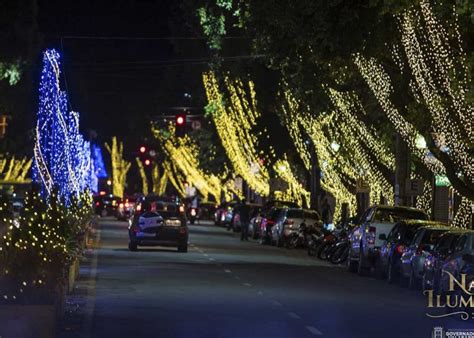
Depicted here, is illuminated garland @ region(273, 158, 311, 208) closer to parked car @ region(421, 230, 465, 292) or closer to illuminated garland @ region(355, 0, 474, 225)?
illuminated garland @ region(355, 0, 474, 225)

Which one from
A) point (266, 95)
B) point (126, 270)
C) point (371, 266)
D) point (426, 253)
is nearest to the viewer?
point (426, 253)

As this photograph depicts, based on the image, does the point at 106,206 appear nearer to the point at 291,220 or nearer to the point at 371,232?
the point at 291,220

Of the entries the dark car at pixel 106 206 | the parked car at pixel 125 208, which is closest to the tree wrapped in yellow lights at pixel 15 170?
the dark car at pixel 106 206

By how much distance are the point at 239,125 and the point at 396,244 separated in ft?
134

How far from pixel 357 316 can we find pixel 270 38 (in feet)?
55.7

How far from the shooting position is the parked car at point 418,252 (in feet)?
98.3

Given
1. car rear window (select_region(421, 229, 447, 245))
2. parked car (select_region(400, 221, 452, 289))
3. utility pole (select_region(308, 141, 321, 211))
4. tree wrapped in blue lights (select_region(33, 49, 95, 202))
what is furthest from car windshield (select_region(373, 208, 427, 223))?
utility pole (select_region(308, 141, 321, 211))

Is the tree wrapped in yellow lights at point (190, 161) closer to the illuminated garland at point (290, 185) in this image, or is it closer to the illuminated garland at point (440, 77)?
the illuminated garland at point (290, 185)

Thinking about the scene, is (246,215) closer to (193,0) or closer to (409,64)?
(193,0)

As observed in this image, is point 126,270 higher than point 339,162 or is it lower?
lower

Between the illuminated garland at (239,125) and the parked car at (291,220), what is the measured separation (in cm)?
917

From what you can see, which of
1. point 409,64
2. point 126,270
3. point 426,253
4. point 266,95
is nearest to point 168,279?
point 126,270

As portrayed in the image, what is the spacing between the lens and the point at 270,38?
3828 cm

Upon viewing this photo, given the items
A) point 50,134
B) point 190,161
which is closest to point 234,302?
Result: point 50,134
